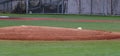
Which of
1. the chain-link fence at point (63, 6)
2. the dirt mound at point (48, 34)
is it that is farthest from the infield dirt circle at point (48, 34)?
the chain-link fence at point (63, 6)

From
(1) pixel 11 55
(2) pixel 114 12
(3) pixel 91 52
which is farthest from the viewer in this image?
(2) pixel 114 12

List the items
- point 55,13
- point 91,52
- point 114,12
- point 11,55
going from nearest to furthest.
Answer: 1. point 11,55
2. point 91,52
3. point 114,12
4. point 55,13

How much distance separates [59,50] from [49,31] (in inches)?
168

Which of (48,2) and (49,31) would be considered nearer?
(49,31)

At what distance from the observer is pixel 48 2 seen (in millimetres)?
42938

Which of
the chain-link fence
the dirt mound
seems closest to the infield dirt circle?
the dirt mound

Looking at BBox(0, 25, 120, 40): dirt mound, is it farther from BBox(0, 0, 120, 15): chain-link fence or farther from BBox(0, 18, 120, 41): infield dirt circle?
BBox(0, 0, 120, 15): chain-link fence

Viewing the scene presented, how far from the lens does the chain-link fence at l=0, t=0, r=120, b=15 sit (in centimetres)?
4022

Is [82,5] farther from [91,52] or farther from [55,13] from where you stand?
[91,52]

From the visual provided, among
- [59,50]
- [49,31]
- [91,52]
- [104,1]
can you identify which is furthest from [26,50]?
[104,1]

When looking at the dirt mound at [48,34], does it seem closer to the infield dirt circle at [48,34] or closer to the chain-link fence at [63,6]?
the infield dirt circle at [48,34]

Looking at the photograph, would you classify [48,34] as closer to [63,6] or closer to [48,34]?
[48,34]

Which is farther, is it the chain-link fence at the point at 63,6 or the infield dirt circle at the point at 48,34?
the chain-link fence at the point at 63,6

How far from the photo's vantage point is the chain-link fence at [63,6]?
40.2 meters
